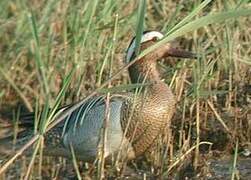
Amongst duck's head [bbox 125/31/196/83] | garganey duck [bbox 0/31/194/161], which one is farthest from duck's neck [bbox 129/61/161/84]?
garganey duck [bbox 0/31/194/161]

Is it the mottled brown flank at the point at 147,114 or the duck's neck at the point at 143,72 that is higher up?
the duck's neck at the point at 143,72

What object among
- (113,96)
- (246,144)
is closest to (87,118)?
(113,96)

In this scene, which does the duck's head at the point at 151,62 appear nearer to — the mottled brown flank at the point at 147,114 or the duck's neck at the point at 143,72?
the duck's neck at the point at 143,72

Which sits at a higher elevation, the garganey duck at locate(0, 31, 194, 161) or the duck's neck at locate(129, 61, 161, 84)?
the duck's neck at locate(129, 61, 161, 84)

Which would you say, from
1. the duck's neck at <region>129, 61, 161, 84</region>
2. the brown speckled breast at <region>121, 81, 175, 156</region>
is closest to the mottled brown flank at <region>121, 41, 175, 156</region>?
the brown speckled breast at <region>121, 81, 175, 156</region>

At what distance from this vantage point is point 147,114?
5.20m

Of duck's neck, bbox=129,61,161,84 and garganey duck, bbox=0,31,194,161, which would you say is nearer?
garganey duck, bbox=0,31,194,161

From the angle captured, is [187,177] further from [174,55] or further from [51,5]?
[51,5]

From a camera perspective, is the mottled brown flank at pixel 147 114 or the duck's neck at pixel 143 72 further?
the duck's neck at pixel 143 72

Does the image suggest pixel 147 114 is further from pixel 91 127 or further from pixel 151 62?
pixel 151 62

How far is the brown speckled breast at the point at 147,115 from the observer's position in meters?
5.09

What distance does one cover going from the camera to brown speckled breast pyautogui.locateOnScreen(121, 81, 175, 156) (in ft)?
16.7

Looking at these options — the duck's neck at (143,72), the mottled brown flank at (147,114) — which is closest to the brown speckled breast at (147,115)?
the mottled brown flank at (147,114)

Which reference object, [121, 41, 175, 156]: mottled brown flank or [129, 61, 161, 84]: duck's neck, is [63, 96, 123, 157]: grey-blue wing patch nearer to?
[121, 41, 175, 156]: mottled brown flank
